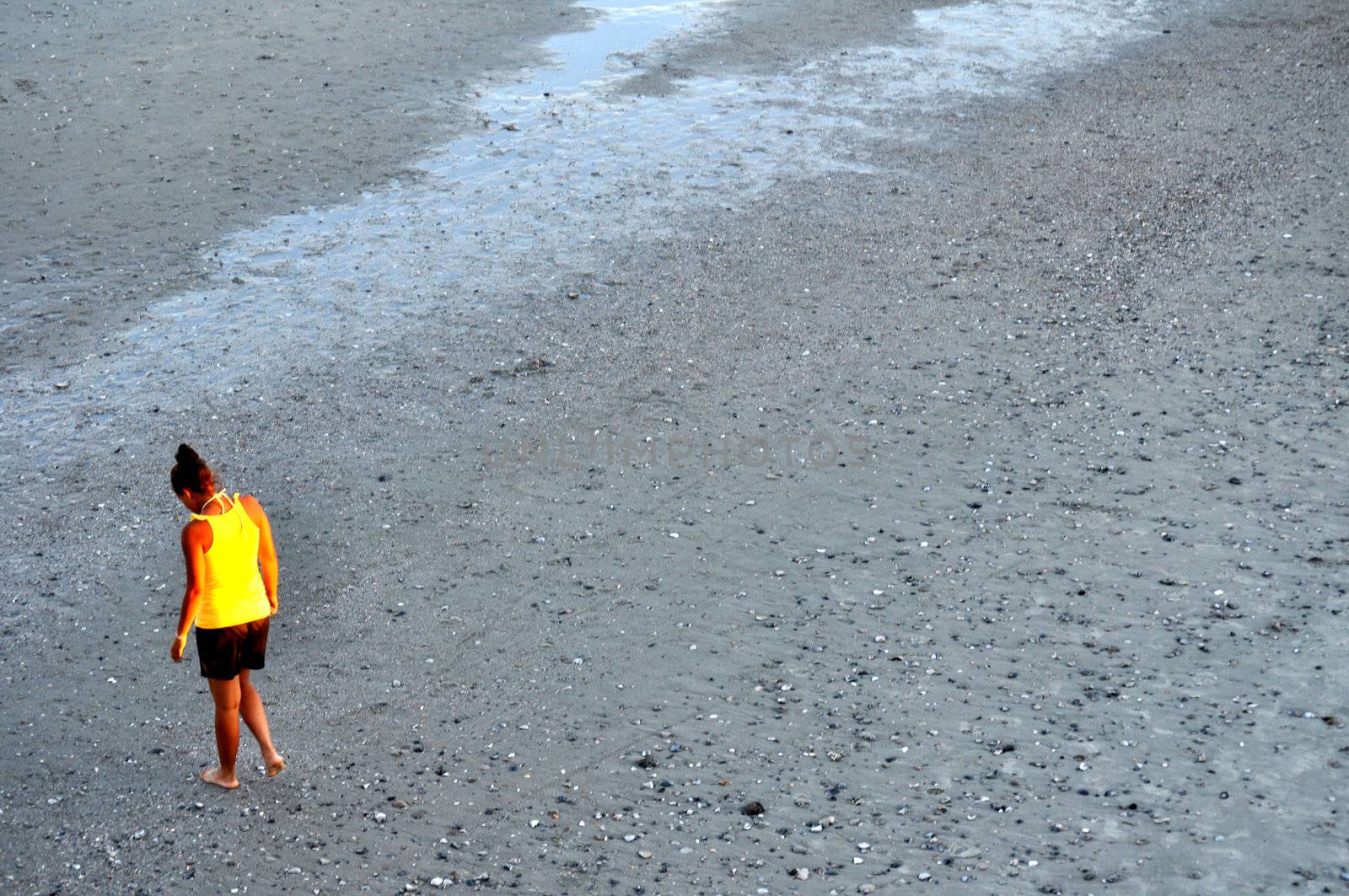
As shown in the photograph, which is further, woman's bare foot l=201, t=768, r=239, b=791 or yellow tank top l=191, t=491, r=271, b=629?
woman's bare foot l=201, t=768, r=239, b=791

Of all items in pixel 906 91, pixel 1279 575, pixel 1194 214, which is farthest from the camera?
pixel 906 91

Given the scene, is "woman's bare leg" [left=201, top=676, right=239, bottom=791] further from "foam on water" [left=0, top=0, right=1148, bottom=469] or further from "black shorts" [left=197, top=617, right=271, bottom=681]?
"foam on water" [left=0, top=0, right=1148, bottom=469]

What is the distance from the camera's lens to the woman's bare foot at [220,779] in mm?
6328

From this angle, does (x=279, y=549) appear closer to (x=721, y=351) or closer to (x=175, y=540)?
(x=175, y=540)

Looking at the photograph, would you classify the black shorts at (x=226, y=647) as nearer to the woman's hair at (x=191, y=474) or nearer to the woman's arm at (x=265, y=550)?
the woman's arm at (x=265, y=550)

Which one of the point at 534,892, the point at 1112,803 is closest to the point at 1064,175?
the point at 1112,803

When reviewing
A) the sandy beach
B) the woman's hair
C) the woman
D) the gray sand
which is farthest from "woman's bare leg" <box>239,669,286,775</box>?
the gray sand

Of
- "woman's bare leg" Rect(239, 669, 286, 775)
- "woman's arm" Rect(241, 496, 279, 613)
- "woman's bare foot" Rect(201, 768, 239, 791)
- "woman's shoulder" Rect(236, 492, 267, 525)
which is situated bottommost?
"woman's bare foot" Rect(201, 768, 239, 791)

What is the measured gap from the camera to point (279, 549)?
Answer: 8.20 m

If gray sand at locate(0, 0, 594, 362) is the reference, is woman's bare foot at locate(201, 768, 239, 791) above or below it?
below

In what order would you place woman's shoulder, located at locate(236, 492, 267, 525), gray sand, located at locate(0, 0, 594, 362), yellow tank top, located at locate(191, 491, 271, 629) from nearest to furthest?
yellow tank top, located at locate(191, 491, 271, 629)
woman's shoulder, located at locate(236, 492, 267, 525)
gray sand, located at locate(0, 0, 594, 362)

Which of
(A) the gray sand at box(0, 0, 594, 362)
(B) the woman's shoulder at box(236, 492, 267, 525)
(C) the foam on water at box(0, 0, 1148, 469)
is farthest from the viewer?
(A) the gray sand at box(0, 0, 594, 362)

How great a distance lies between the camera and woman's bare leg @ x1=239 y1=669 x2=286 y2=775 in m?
6.32

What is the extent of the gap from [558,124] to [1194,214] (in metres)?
6.62
